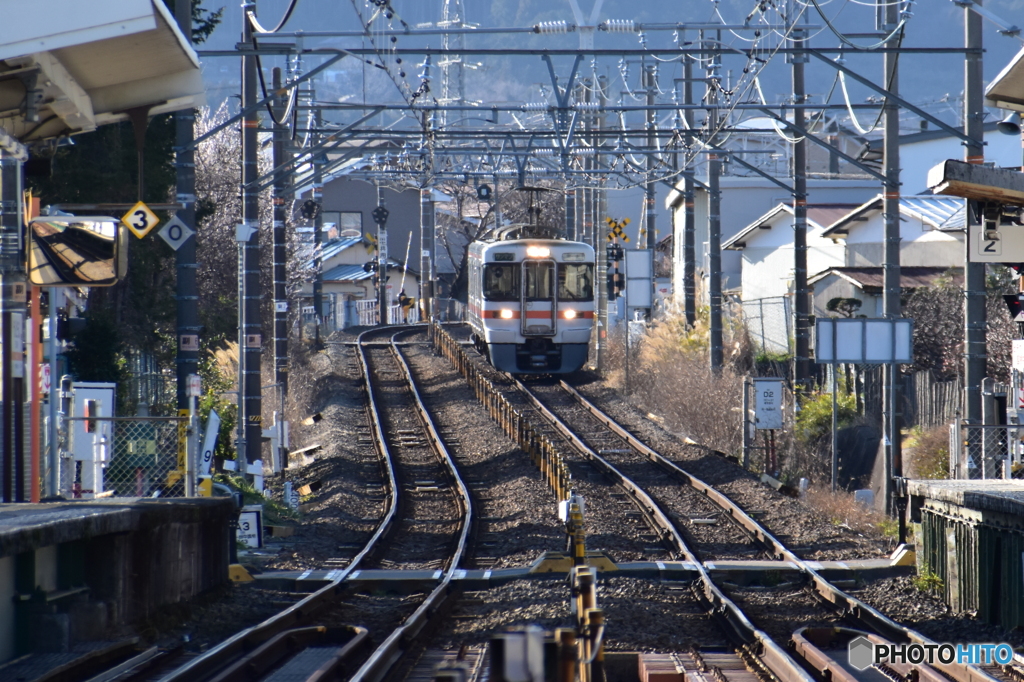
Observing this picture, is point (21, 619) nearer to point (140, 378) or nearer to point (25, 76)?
point (25, 76)

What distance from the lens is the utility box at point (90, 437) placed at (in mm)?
11094

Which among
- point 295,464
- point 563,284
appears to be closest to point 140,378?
point 295,464

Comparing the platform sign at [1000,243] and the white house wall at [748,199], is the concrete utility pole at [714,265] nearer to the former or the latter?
the platform sign at [1000,243]

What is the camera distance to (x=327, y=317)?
1750 inches

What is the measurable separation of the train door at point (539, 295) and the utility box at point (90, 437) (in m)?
12.4

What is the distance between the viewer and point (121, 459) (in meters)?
12.1

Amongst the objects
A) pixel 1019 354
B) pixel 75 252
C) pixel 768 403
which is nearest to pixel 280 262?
pixel 768 403

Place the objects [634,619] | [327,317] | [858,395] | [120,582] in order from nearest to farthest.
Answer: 1. [120,582]
2. [634,619]
3. [858,395]
4. [327,317]

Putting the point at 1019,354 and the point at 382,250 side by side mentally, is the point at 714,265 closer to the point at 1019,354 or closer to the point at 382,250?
the point at 1019,354

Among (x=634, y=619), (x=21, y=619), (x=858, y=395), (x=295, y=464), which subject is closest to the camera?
(x=21, y=619)

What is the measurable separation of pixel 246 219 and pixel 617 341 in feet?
52.9

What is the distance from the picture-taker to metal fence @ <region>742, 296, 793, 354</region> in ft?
90.1

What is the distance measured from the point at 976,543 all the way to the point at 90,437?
7.80 metres

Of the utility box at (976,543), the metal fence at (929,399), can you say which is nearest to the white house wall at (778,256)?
the metal fence at (929,399)
